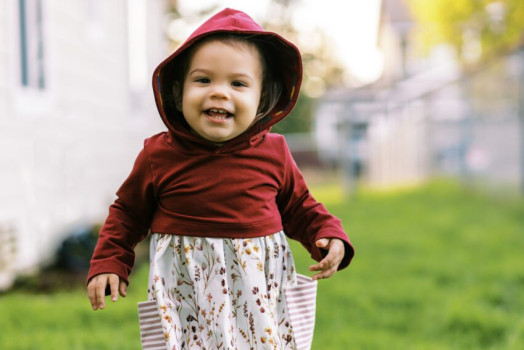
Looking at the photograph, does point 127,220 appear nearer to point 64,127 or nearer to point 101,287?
point 101,287

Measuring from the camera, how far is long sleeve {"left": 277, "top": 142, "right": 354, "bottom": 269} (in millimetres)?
2156

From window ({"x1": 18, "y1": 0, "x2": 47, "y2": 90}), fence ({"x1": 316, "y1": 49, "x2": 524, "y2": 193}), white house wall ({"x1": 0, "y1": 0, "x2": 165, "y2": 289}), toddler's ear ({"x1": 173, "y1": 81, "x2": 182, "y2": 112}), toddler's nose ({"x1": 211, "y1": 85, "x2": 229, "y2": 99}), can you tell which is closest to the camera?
toddler's nose ({"x1": 211, "y1": 85, "x2": 229, "y2": 99})

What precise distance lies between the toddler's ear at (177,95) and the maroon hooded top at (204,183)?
0.04 ft

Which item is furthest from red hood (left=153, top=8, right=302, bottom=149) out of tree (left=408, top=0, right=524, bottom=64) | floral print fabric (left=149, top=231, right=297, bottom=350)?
tree (left=408, top=0, right=524, bottom=64)

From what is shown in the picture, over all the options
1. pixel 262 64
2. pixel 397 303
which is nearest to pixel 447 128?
pixel 397 303

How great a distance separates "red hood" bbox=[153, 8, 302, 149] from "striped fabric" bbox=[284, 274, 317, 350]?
490 millimetres

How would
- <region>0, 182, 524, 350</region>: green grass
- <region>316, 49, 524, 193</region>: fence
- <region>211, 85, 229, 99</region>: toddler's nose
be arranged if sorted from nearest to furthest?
<region>211, 85, 229, 99</region>: toddler's nose, <region>0, 182, 524, 350</region>: green grass, <region>316, 49, 524, 193</region>: fence

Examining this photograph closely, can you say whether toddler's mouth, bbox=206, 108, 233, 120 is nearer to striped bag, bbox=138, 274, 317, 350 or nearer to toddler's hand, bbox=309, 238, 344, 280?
toddler's hand, bbox=309, 238, 344, 280

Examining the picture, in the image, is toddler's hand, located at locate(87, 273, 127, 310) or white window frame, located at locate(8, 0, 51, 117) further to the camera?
white window frame, located at locate(8, 0, 51, 117)

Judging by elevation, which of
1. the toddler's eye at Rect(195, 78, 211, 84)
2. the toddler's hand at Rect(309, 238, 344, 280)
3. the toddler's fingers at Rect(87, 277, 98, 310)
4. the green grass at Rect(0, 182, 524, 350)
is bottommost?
the green grass at Rect(0, 182, 524, 350)

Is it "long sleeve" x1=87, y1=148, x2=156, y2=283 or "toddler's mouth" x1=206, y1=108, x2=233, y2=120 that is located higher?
"toddler's mouth" x1=206, y1=108, x2=233, y2=120

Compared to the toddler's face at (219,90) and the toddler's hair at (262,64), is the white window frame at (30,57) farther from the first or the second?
the toddler's face at (219,90)

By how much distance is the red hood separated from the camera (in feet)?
6.56

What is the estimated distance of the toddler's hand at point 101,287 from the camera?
199cm
